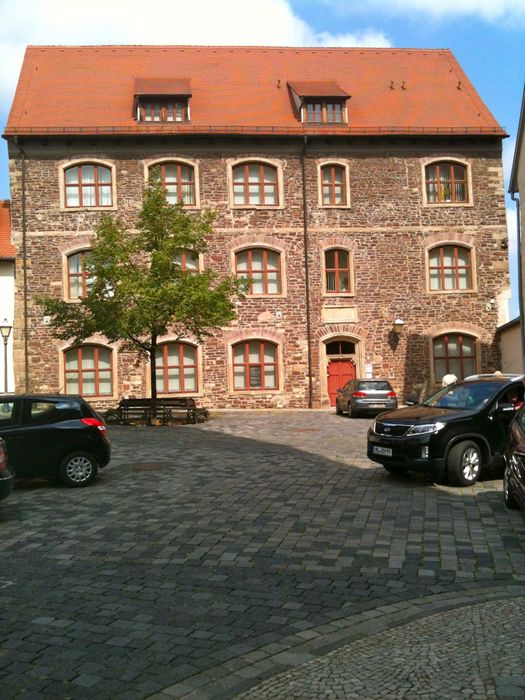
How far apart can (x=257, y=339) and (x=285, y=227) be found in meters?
4.54

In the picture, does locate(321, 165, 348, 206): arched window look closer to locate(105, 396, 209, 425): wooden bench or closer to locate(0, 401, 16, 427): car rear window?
locate(105, 396, 209, 425): wooden bench

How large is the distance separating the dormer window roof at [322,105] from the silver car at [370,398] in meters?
11.6

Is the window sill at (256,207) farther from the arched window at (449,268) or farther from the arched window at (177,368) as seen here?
the arched window at (449,268)

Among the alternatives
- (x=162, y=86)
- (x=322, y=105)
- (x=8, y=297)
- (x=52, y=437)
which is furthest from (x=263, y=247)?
(x=52, y=437)

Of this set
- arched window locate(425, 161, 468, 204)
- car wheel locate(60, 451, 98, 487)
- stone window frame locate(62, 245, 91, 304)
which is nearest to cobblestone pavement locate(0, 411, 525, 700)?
car wheel locate(60, 451, 98, 487)

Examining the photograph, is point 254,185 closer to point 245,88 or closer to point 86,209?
point 245,88

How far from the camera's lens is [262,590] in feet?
19.5

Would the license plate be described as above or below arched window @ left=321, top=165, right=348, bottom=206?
below

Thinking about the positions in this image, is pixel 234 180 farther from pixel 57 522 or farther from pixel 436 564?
pixel 436 564

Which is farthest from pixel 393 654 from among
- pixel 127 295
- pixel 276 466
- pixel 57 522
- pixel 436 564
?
pixel 127 295

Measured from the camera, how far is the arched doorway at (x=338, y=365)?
29312 millimetres

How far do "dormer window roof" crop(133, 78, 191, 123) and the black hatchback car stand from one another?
20465mm

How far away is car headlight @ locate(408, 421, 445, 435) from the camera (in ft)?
34.8

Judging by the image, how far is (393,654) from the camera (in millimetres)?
4488
